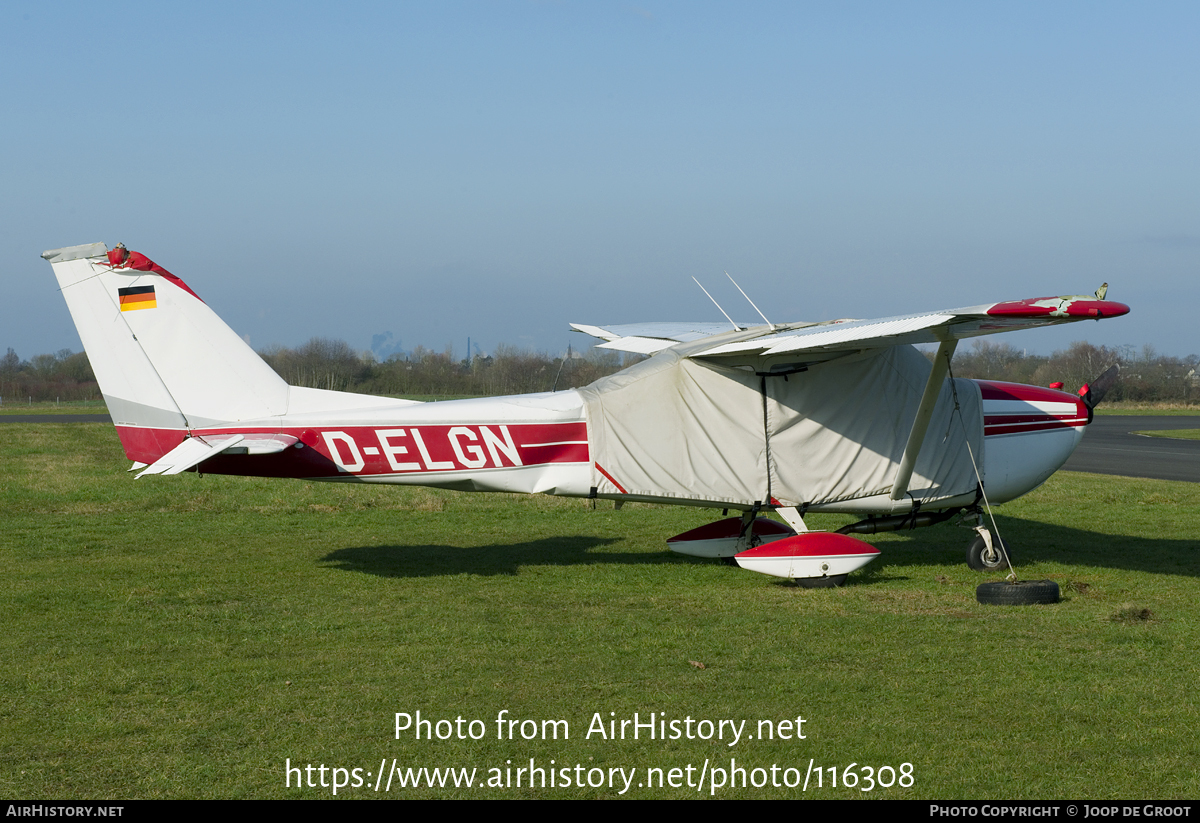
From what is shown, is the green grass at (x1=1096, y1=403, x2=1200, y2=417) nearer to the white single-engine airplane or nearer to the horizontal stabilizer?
the white single-engine airplane

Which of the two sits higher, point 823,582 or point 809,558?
point 809,558

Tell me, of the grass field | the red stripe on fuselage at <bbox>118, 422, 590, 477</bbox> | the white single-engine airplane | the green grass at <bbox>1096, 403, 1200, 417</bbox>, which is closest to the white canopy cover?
the white single-engine airplane

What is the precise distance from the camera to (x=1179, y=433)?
3228 centimetres

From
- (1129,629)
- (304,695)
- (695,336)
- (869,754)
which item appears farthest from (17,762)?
(695,336)

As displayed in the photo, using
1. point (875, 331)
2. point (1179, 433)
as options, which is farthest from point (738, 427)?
point (1179, 433)

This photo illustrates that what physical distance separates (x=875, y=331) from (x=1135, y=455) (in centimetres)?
1985

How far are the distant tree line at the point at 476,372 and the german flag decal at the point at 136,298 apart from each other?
21.7 feet

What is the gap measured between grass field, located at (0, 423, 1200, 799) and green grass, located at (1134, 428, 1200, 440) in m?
21.8

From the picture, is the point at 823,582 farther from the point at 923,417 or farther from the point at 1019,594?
the point at 923,417

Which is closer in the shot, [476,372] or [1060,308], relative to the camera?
[1060,308]

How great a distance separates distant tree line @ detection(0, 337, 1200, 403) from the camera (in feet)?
84.0

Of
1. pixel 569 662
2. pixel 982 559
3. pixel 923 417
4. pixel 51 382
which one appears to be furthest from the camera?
pixel 51 382

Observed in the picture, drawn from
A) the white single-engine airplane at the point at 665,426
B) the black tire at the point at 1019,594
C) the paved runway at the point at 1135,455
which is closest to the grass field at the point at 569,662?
the black tire at the point at 1019,594
